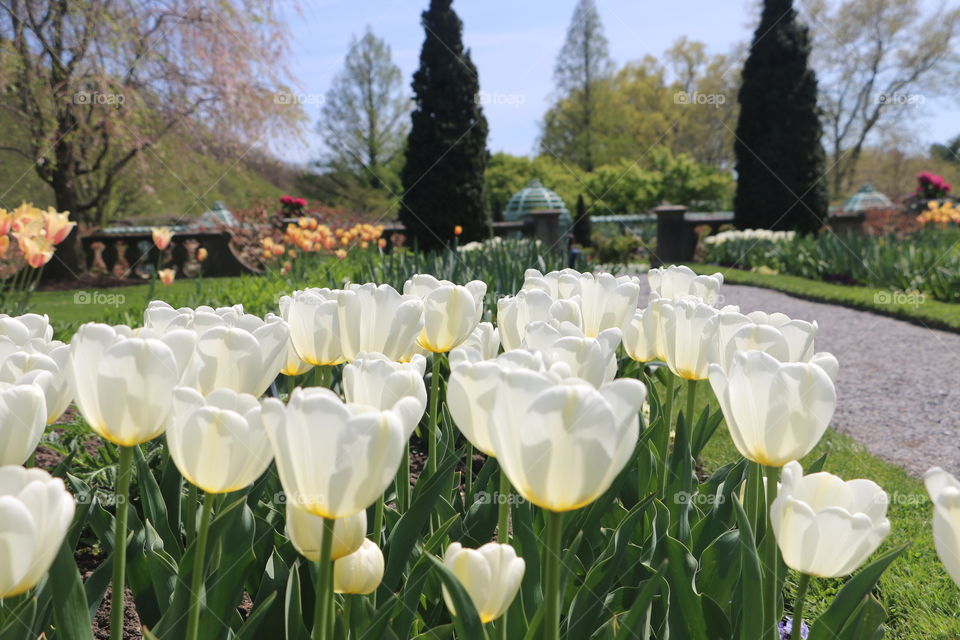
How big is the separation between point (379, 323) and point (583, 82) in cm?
3696

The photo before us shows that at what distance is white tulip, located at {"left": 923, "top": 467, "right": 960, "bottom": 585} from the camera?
2.60ft

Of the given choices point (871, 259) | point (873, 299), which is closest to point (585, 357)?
point (873, 299)

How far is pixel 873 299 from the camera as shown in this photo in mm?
9688

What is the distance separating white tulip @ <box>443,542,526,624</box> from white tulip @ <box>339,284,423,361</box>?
61 cm

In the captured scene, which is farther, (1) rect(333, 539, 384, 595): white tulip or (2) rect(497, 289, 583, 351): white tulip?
(2) rect(497, 289, 583, 351): white tulip

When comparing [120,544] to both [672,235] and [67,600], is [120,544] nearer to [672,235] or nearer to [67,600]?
[67,600]

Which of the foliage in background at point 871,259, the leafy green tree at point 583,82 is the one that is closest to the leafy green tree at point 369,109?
the leafy green tree at point 583,82

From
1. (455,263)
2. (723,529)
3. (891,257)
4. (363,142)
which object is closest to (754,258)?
(891,257)

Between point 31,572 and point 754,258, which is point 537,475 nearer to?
point 31,572

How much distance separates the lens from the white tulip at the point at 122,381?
3.11ft

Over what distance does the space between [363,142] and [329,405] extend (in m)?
36.8

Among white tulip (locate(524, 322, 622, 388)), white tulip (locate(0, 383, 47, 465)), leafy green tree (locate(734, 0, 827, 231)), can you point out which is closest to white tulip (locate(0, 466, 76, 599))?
white tulip (locate(0, 383, 47, 465))

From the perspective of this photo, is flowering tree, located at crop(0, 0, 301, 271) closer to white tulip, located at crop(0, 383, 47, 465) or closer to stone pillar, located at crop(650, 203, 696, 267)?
stone pillar, located at crop(650, 203, 696, 267)

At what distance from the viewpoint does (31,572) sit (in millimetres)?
786
